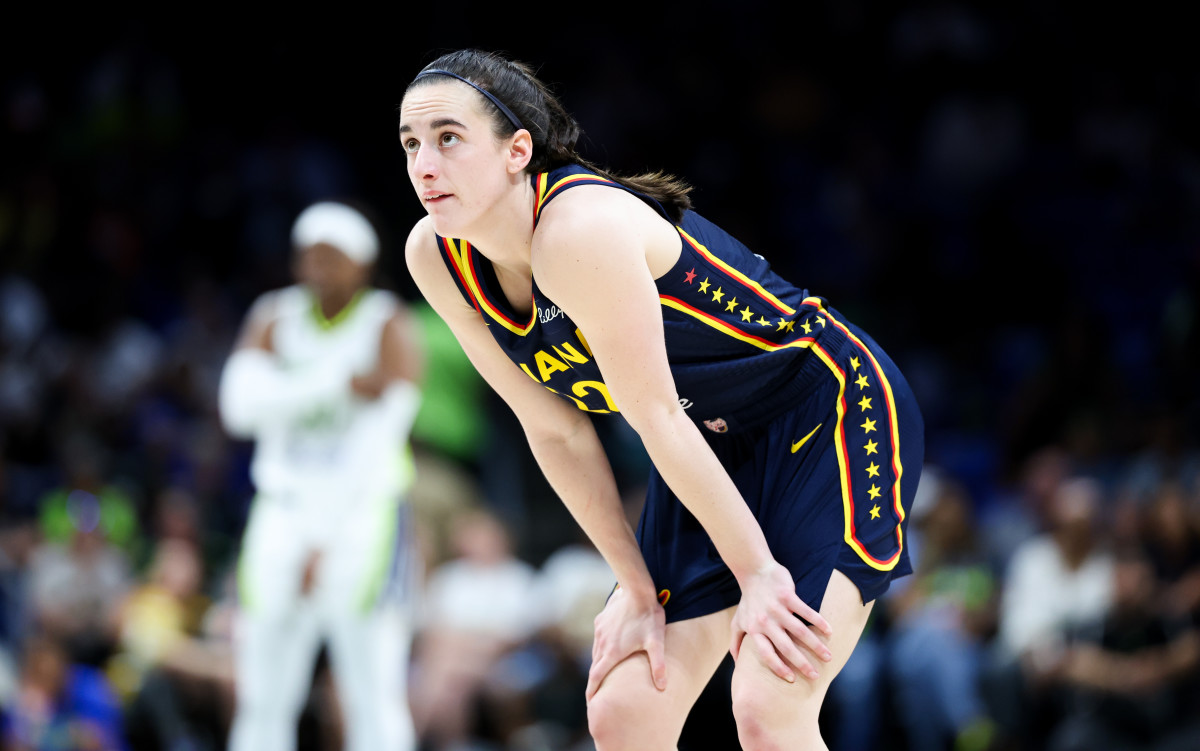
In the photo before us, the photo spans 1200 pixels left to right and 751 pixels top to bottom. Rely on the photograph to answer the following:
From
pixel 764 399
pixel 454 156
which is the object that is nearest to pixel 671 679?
pixel 764 399

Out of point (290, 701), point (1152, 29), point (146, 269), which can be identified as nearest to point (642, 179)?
point (290, 701)

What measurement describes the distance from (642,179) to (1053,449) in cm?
575

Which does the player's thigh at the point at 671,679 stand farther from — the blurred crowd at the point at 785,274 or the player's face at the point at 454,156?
the blurred crowd at the point at 785,274

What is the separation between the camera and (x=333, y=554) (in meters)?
5.41

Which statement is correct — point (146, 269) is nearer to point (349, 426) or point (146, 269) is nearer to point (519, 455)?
point (519, 455)

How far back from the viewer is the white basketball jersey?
5480 millimetres

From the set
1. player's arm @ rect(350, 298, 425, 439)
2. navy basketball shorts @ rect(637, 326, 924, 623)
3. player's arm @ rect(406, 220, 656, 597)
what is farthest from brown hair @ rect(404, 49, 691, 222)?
player's arm @ rect(350, 298, 425, 439)

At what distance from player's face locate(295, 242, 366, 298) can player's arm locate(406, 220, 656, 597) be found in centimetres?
239

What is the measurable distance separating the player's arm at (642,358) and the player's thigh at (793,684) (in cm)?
5

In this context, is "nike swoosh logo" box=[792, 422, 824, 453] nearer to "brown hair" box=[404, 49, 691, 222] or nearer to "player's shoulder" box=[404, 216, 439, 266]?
"brown hair" box=[404, 49, 691, 222]

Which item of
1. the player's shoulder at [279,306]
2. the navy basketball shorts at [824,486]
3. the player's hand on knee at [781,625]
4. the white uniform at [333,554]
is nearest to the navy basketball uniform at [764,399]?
the navy basketball shorts at [824,486]

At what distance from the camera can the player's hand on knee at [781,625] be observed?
2.87 metres

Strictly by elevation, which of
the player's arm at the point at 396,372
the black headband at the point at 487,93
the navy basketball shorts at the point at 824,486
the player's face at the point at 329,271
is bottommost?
the navy basketball shorts at the point at 824,486

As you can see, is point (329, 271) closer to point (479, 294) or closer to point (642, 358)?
point (479, 294)
